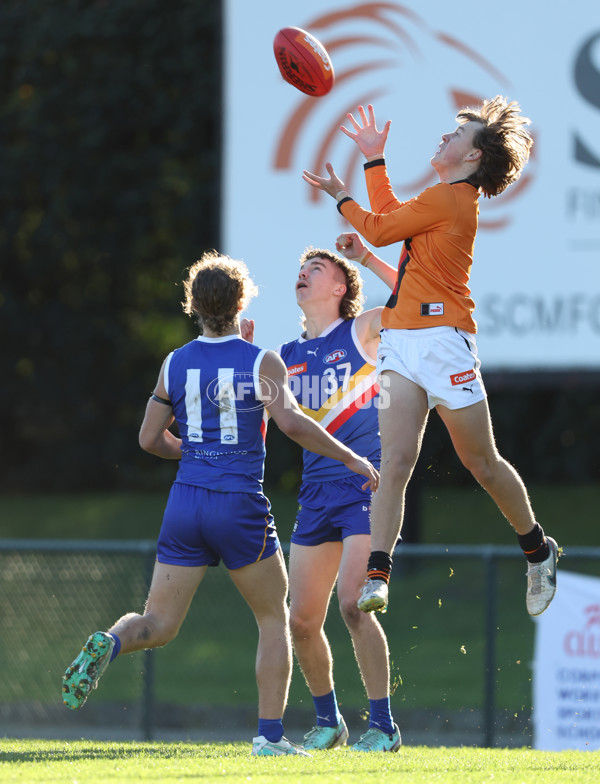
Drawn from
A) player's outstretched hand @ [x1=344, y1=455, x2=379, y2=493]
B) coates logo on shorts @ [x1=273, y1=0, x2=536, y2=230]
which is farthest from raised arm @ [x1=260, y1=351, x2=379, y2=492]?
coates logo on shorts @ [x1=273, y1=0, x2=536, y2=230]

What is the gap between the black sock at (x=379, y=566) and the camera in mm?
5711

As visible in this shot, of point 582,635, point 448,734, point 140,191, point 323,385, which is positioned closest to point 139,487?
point 140,191

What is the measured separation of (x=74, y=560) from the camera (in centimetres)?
1385

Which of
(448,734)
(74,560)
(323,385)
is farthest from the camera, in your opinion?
(74,560)

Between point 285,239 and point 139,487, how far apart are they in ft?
27.5

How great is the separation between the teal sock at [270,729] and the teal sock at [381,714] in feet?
1.94

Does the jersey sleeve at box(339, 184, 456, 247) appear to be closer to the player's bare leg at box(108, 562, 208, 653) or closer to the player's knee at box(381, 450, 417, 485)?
the player's knee at box(381, 450, 417, 485)

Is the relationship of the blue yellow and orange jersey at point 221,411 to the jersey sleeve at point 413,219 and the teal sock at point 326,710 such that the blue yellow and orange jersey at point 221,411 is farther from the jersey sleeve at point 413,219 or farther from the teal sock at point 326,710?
the teal sock at point 326,710

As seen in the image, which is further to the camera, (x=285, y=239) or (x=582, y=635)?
(x=285, y=239)

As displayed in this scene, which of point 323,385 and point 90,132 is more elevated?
point 90,132

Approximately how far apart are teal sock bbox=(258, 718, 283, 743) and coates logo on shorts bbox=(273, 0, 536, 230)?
725 centimetres

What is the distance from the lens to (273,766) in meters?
5.34

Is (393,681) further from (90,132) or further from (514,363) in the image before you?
(90,132)

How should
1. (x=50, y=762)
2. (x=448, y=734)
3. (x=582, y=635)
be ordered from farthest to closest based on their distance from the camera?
(x=448, y=734)
(x=582, y=635)
(x=50, y=762)
